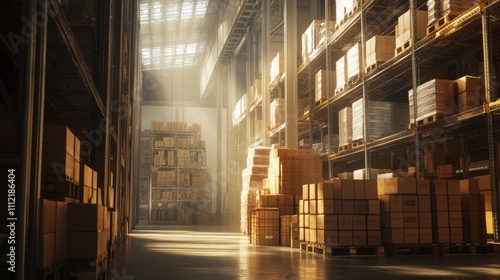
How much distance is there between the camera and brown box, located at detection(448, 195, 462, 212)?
9.36 meters

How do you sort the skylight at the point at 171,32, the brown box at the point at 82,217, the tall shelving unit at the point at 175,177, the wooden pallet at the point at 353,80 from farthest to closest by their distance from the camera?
the tall shelving unit at the point at 175,177 → the skylight at the point at 171,32 → the wooden pallet at the point at 353,80 → the brown box at the point at 82,217

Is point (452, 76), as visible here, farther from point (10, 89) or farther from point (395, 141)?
point (10, 89)

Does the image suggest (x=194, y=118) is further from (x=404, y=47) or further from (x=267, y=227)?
(x=404, y=47)

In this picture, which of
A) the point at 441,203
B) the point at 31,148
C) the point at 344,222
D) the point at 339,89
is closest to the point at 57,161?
the point at 31,148

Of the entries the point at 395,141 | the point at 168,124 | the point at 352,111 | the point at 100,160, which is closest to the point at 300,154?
the point at 352,111

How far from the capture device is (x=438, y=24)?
9.72m

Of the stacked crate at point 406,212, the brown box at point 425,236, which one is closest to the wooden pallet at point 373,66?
the stacked crate at point 406,212

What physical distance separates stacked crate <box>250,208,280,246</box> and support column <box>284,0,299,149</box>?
3.61 m

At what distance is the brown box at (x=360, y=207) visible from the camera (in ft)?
30.3

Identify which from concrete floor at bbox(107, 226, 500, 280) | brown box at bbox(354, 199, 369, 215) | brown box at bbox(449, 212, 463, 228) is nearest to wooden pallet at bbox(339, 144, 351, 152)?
brown box at bbox(354, 199, 369, 215)

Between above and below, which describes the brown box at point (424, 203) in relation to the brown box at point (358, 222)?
above

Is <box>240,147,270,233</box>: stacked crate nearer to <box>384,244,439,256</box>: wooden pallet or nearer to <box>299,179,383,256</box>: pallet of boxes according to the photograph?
<box>299,179,383,256</box>: pallet of boxes

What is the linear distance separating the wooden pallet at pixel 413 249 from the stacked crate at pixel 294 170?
3968 millimetres

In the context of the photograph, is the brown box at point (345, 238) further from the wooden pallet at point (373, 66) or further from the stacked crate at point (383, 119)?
the wooden pallet at point (373, 66)
